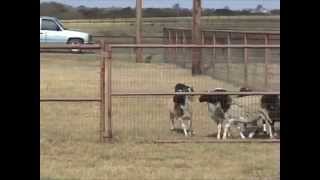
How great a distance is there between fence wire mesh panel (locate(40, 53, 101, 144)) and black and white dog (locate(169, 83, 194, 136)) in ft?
2.86

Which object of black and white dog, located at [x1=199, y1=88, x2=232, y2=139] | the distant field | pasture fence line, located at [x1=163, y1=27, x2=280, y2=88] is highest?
the distant field

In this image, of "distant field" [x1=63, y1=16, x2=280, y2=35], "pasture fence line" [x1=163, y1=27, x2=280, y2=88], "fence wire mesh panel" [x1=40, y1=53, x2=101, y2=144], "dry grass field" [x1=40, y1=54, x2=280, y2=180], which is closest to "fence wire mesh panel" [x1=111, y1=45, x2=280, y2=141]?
"dry grass field" [x1=40, y1=54, x2=280, y2=180]

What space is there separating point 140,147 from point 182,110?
38.6 inches

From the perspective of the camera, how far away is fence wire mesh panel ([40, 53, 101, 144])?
7.32m

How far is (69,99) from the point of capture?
23.3 feet

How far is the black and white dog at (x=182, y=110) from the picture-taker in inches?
291

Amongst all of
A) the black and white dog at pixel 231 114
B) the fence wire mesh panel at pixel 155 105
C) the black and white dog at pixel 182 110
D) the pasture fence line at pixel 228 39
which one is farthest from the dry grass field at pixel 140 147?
the pasture fence line at pixel 228 39

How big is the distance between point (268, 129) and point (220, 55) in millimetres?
6462

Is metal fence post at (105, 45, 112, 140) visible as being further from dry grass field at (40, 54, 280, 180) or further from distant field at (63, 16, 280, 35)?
distant field at (63, 16, 280, 35)

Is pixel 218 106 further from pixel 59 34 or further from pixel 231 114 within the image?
pixel 59 34

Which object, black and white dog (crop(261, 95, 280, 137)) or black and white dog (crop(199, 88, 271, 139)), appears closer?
black and white dog (crop(261, 95, 280, 137))

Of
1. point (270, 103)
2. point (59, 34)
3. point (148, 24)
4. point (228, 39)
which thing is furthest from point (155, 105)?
point (148, 24)
